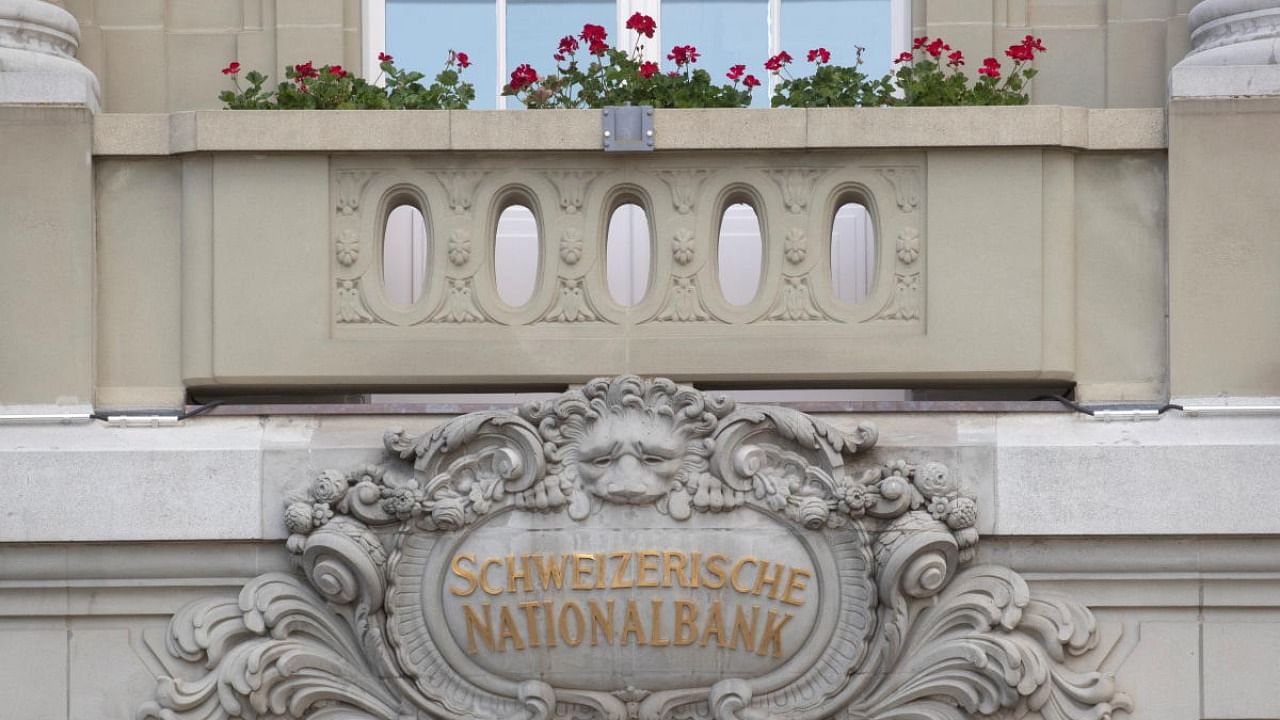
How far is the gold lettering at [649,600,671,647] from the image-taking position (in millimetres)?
10445

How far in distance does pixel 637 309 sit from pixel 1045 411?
1668 mm

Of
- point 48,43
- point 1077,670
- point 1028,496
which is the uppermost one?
point 48,43

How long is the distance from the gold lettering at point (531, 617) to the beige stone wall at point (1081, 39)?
11.3 ft

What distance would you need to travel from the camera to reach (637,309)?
428 inches

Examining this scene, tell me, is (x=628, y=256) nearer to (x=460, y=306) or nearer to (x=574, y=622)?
(x=460, y=306)

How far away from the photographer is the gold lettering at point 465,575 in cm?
1045

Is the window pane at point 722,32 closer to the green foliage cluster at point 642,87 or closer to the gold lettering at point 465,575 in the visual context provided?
the green foliage cluster at point 642,87

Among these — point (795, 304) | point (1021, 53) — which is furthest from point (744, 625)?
point (1021, 53)

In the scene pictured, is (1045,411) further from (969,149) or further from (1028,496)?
(969,149)

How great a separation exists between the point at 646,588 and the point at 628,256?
184cm

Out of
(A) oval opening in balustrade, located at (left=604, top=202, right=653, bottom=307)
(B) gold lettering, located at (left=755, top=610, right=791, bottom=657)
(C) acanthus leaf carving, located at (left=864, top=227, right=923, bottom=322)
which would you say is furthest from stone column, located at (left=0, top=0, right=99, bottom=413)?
(C) acanthus leaf carving, located at (left=864, top=227, right=923, bottom=322)

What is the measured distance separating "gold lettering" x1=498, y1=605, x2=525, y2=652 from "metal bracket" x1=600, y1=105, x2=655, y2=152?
1887mm

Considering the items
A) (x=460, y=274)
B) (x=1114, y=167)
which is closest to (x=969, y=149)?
(x=1114, y=167)

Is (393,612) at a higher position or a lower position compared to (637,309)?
lower
